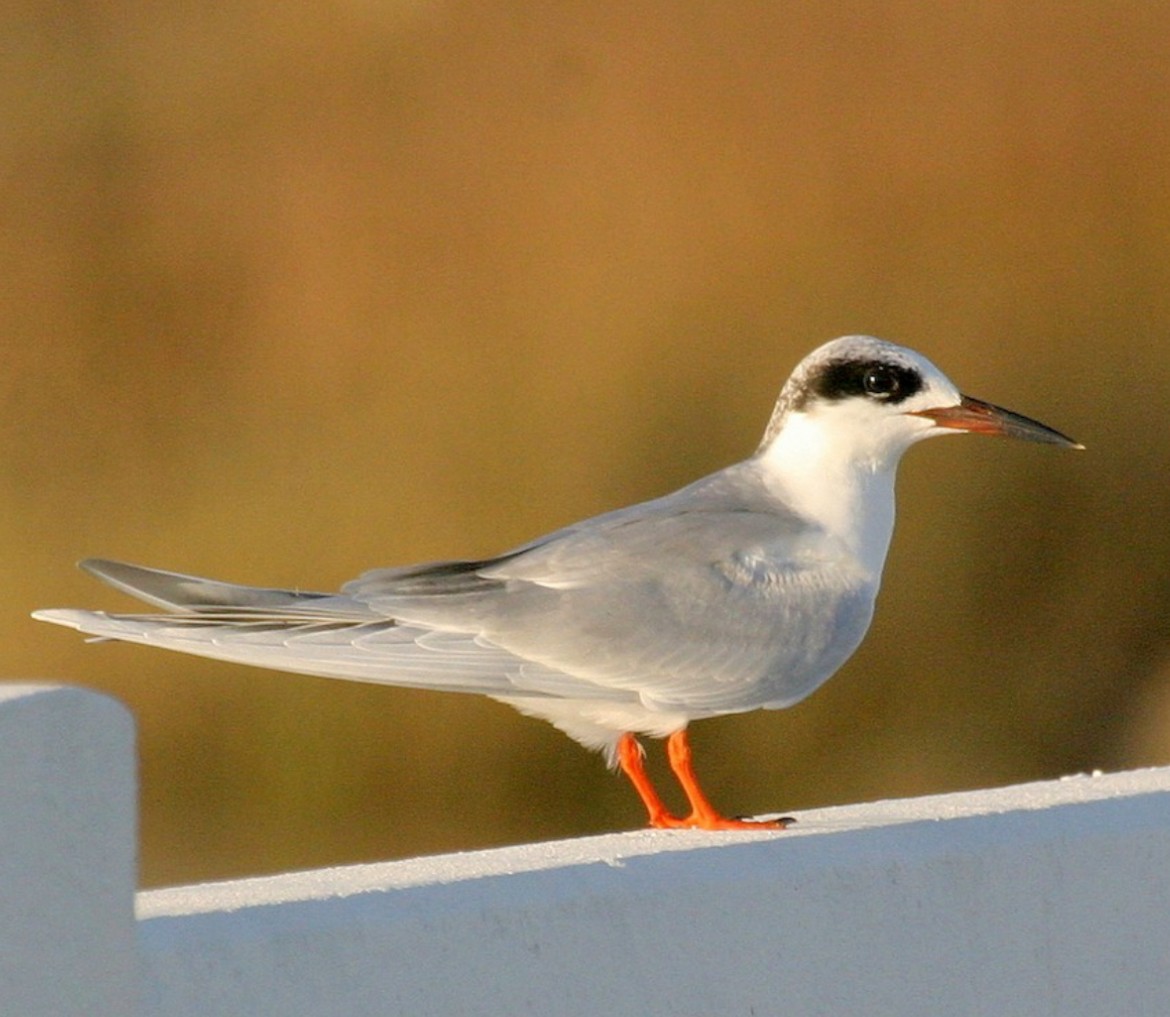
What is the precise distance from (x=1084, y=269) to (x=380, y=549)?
9.88 ft

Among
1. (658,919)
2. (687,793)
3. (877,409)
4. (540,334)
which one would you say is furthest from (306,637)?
(540,334)

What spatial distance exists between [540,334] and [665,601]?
16.2 ft

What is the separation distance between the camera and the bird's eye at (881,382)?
3697 mm

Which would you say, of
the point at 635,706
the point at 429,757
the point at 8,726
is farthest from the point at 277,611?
the point at 429,757

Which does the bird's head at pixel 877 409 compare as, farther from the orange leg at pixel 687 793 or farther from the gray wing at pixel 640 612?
the orange leg at pixel 687 793

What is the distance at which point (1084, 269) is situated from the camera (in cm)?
871

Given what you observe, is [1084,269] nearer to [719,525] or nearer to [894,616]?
[894,616]

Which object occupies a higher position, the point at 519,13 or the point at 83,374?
the point at 519,13

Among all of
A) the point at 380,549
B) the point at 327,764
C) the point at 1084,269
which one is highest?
the point at 1084,269

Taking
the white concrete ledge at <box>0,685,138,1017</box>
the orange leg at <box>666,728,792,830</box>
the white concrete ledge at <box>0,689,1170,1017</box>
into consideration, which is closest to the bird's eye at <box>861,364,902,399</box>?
the orange leg at <box>666,728,792,830</box>

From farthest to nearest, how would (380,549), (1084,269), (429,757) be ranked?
(1084,269) → (380,549) → (429,757)

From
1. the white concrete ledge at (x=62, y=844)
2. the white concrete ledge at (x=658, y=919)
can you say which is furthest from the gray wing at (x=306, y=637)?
the white concrete ledge at (x=62, y=844)

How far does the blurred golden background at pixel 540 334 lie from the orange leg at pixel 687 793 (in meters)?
3.39

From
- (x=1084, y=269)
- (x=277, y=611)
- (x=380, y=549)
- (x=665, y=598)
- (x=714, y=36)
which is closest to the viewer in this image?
(x=277, y=611)
